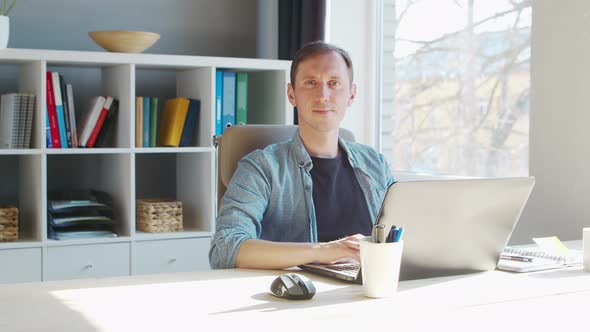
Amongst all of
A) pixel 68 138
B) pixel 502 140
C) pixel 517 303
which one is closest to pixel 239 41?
pixel 68 138

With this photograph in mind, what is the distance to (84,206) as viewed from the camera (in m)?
3.32

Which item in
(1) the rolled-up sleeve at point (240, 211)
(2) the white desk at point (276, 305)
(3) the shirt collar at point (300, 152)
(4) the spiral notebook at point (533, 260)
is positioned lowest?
(2) the white desk at point (276, 305)

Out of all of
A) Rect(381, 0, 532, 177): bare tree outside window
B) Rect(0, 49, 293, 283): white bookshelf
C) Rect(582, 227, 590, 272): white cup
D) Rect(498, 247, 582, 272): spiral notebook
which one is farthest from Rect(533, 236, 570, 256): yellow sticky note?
Rect(0, 49, 293, 283): white bookshelf

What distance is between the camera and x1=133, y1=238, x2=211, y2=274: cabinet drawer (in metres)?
3.39

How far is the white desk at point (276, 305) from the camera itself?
1238 mm

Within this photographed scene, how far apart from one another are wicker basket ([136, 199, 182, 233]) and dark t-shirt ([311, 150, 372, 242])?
1395 mm

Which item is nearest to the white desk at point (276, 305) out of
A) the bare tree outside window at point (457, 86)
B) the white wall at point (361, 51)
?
the bare tree outside window at point (457, 86)

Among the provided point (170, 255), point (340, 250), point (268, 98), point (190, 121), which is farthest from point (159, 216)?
point (340, 250)

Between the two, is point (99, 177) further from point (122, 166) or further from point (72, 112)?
point (72, 112)

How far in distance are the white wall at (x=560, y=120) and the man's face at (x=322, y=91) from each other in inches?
28.7

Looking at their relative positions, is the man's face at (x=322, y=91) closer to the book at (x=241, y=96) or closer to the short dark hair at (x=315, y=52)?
the short dark hair at (x=315, y=52)

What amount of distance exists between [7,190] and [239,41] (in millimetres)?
1357

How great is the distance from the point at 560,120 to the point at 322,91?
0.83 meters

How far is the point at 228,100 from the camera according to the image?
11.8 ft
